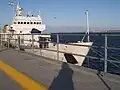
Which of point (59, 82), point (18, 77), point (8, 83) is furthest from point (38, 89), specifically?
point (18, 77)

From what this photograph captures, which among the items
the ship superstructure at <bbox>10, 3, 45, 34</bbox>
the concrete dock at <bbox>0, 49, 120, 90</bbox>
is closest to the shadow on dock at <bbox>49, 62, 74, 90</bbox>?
the concrete dock at <bbox>0, 49, 120, 90</bbox>

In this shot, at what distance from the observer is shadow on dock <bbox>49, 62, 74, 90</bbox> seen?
7079 mm

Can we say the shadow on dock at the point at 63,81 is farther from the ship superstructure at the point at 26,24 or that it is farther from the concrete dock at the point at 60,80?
the ship superstructure at the point at 26,24

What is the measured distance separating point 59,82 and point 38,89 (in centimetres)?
90

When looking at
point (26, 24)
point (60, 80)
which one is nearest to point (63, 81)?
point (60, 80)

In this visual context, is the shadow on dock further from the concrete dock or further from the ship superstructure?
the ship superstructure

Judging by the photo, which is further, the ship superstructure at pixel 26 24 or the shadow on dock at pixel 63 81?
the ship superstructure at pixel 26 24

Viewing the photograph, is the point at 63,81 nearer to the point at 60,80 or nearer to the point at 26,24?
the point at 60,80

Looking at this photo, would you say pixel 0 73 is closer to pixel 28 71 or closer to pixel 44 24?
pixel 28 71

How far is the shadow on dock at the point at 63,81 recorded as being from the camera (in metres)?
7.08

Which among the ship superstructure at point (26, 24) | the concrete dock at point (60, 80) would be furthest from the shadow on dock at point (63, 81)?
the ship superstructure at point (26, 24)

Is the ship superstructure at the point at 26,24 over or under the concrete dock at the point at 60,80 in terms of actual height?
over

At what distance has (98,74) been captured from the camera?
852cm

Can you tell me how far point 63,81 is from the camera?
7.76m
